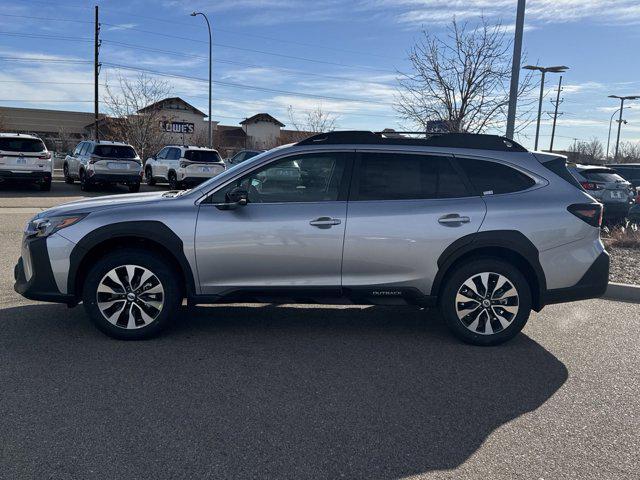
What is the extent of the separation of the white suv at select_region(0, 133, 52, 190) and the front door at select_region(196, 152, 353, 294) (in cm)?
1554

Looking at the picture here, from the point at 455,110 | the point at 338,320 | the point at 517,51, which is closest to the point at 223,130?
the point at 455,110

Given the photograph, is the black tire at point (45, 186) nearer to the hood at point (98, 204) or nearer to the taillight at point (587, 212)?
the hood at point (98, 204)

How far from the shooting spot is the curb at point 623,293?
6.99 metres

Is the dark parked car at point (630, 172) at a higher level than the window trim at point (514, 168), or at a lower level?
higher

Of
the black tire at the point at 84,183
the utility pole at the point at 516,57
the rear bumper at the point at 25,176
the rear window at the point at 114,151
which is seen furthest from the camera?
the black tire at the point at 84,183

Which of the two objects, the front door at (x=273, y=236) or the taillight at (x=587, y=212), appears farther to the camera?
the taillight at (x=587, y=212)

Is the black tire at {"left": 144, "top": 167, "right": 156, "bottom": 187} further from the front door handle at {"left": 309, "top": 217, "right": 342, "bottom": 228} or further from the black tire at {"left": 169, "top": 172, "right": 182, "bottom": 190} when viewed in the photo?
the front door handle at {"left": 309, "top": 217, "right": 342, "bottom": 228}

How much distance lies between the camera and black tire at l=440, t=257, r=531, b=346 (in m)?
4.92

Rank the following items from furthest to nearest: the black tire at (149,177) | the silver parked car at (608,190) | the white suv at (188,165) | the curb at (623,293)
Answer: the black tire at (149,177)
the white suv at (188,165)
the silver parked car at (608,190)
the curb at (623,293)

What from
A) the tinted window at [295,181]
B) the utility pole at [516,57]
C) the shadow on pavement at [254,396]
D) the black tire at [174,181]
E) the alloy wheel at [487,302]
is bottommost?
the shadow on pavement at [254,396]

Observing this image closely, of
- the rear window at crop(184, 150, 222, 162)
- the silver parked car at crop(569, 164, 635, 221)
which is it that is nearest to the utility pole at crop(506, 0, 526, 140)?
the silver parked car at crop(569, 164, 635, 221)

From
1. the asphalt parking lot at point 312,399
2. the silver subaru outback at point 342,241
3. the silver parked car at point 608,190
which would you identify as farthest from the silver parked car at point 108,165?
the silver subaru outback at point 342,241

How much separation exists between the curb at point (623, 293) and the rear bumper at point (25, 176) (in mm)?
16963

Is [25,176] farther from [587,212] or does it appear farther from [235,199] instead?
[587,212]
